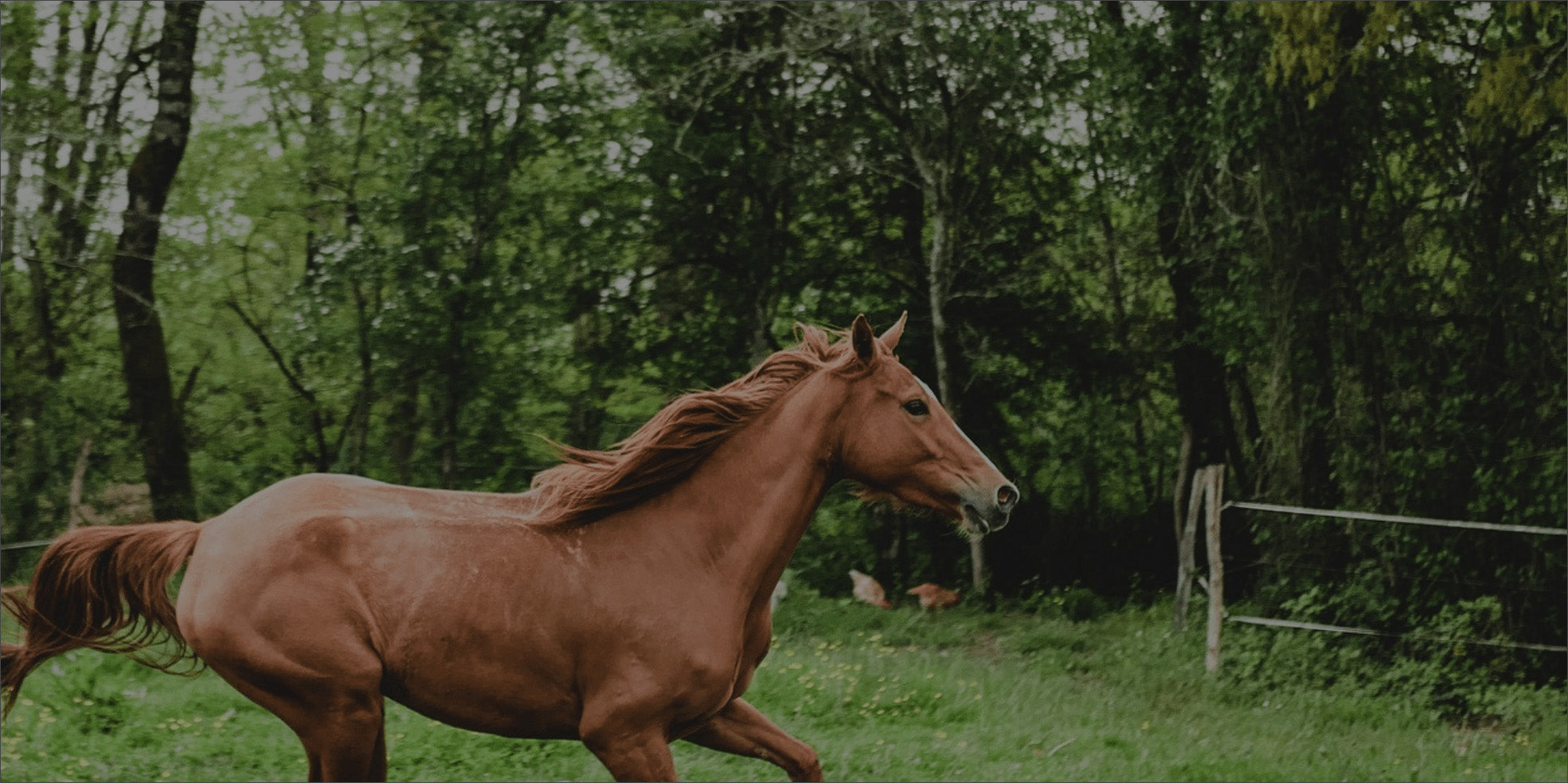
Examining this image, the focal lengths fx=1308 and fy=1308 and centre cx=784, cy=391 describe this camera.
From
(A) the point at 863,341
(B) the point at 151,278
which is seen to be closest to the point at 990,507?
(A) the point at 863,341

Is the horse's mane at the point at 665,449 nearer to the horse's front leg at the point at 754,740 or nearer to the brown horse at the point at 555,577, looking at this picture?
the brown horse at the point at 555,577

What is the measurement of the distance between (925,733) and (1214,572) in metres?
3.90

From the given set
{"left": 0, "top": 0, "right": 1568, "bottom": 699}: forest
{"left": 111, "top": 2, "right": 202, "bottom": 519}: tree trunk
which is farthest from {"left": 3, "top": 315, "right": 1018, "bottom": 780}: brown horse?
{"left": 111, "top": 2, "right": 202, "bottom": 519}: tree trunk

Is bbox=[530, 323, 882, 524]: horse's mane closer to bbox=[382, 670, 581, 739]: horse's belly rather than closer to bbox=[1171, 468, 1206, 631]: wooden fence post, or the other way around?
bbox=[382, 670, 581, 739]: horse's belly

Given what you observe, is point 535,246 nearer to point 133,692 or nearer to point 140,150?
point 140,150

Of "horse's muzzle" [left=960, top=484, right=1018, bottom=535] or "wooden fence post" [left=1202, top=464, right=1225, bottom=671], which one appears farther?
"wooden fence post" [left=1202, top=464, right=1225, bottom=671]

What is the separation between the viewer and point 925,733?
7887 mm

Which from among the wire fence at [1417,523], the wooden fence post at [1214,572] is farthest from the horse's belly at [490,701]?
the wooden fence post at [1214,572]

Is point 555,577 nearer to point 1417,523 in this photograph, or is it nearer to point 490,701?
point 490,701

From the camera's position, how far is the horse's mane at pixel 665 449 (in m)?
3.93

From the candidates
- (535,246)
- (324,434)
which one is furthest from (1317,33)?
(324,434)

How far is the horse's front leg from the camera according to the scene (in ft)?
13.2

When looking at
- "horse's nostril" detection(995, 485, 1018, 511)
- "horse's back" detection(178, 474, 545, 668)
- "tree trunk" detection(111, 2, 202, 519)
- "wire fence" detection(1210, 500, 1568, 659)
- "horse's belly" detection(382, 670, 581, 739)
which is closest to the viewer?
"horse's back" detection(178, 474, 545, 668)

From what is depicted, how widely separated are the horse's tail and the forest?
766 centimetres
